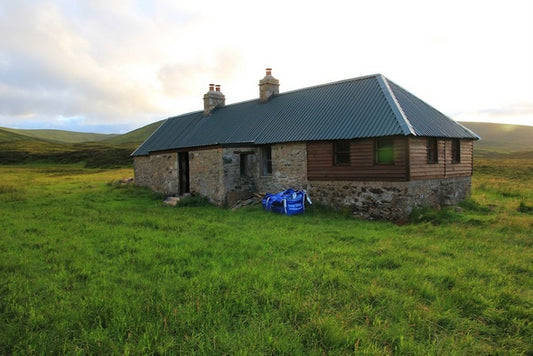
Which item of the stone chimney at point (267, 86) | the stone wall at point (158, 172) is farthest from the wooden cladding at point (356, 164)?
the stone wall at point (158, 172)

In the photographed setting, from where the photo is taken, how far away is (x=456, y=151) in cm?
1845

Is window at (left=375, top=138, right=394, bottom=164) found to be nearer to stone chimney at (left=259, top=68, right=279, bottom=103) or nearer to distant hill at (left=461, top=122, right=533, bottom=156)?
stone chimney at (left=259, top=68, right=279, bottom=103)

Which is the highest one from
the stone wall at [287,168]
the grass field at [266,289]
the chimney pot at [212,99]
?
the chimney pot at [212,99]

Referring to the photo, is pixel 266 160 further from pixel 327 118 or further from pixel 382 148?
pixel 382 148

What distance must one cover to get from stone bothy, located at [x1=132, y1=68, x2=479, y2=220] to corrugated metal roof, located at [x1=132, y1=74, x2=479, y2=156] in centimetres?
6

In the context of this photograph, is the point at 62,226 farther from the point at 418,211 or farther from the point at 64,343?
the point at 418,211

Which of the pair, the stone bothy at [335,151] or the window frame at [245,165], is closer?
the stone bothy at [335,151]

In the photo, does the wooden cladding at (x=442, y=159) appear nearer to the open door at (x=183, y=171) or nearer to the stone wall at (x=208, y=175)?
the stone wall at (x=208, y=175)

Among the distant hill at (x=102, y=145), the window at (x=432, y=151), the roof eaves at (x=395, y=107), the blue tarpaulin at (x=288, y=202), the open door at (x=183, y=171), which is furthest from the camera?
the distant hill at (x=102, y=145)

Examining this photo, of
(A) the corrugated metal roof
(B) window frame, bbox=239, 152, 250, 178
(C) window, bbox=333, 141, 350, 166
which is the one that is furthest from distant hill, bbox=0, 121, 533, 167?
(C) window, bbox=333, 141, 350, 166

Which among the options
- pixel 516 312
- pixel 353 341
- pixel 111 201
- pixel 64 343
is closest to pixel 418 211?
pixel 516 312

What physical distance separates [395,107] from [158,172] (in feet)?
56.4

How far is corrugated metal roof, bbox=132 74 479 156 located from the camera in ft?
50.5

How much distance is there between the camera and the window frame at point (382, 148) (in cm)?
1479
